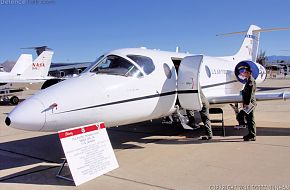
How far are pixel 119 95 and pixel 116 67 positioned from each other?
0.76 m

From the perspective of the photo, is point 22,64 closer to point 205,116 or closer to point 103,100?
point 205,116

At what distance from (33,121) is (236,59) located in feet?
35.8

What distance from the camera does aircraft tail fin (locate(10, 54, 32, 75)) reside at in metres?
25.1

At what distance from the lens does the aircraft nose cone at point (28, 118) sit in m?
5.11

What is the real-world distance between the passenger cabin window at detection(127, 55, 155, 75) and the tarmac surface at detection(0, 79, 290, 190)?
1836 millimetres

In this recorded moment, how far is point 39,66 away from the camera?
82.4ft

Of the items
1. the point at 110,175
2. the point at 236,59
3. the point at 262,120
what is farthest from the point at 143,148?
the point at 236,59

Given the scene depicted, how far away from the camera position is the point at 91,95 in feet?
18.9

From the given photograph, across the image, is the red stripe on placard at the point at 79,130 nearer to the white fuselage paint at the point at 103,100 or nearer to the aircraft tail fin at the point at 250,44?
the white fuselage paint at the point at 103,100

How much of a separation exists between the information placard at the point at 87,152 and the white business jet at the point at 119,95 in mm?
390

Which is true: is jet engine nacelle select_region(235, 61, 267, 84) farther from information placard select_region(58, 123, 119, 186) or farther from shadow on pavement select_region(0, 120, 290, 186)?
information placard select_region(58, 123, 119, 186)

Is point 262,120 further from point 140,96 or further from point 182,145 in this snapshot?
point 140,96

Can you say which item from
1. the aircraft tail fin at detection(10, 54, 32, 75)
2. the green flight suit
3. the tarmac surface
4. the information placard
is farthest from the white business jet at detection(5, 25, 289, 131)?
the aircraft tail fin at detection(10, 54, 32, 75)

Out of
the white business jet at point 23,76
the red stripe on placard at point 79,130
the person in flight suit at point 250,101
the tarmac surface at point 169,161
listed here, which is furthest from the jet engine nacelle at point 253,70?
the white business jet at point 23,76
